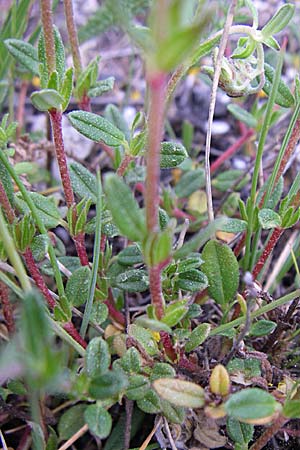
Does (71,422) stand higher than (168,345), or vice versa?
(168,345)

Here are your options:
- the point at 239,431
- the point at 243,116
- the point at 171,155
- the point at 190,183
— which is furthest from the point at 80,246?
the point at 243,116

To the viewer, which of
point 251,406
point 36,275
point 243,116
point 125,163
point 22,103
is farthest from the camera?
point 22,103

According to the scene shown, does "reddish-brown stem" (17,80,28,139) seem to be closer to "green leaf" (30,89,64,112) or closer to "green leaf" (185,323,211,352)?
"green leaf" (30,89,64,112)

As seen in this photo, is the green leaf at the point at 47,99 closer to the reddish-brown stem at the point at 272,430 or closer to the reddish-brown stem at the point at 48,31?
the reddish-brown stem at the point at 48,31

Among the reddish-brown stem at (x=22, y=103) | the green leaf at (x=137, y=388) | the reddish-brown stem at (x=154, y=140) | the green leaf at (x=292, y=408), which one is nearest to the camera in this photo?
the reddish-brown stem at (x=154, y=140)

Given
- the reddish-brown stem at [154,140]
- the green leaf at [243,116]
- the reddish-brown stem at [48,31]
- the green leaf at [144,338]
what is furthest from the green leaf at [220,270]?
the green leaf at [243,116]

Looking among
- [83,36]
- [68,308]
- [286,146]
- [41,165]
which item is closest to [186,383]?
[68,308]

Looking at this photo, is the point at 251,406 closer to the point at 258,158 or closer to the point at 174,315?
the point at 174,315

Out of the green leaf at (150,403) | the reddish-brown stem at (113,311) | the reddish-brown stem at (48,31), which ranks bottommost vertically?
the green leaf at (150,403)
